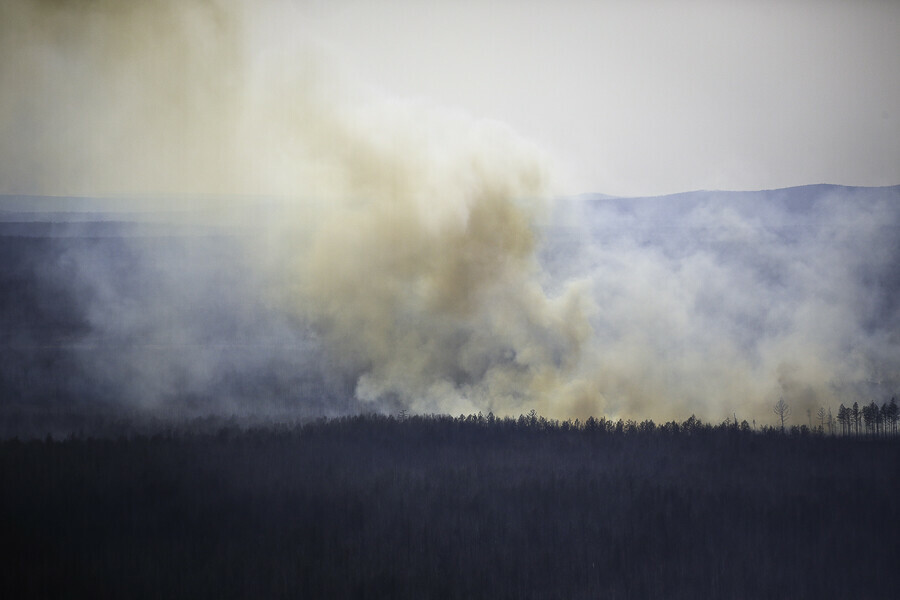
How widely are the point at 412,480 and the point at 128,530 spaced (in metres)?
5.61

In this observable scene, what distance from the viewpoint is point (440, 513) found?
13.8 meters

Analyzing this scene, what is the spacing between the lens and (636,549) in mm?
12945

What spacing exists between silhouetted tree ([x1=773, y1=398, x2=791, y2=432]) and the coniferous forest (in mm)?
1754

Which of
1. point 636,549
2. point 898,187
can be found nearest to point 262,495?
point 636,549

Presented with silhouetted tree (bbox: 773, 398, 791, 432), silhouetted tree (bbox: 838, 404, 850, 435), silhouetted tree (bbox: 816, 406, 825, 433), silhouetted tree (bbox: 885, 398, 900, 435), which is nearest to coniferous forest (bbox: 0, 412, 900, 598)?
silhouetted tree (bbox: 838, 404, 850, 435)

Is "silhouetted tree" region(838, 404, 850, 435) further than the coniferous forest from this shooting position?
Yes

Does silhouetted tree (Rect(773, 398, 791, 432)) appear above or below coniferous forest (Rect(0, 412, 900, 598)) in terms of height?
above

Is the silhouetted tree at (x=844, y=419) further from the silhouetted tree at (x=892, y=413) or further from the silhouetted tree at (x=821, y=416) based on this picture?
the silhouetted tree at (x=892, y=413)

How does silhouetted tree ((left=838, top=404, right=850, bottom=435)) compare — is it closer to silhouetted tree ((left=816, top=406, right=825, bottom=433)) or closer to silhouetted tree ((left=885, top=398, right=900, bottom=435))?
silhouetted tree ((left=816, top=406, right=825, bottom=433))

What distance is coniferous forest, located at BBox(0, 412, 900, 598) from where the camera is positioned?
38.9 feet

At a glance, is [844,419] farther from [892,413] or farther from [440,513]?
[440,513]

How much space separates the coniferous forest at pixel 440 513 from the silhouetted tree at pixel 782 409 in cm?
175

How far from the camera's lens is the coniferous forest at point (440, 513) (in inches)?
A: 467

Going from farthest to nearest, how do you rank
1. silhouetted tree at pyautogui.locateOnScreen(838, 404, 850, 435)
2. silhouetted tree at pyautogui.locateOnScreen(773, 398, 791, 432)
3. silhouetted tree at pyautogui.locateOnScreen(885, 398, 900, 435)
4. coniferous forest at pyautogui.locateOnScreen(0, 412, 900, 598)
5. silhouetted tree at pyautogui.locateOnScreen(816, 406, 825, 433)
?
silhouetted tree at pyautogui.locateOnScreen(773, 398, 791, 432) < silhouetted tree at pyautogui.locateOnScreen(816, 406, 825, 433) < silhouetted tree at pyautogui.locateOnScreen(838, 404, 850, 435) < silhouetted tree at pyautogui.locateOnScreen(885, 398, 900, 435) < coniferous forest at pyautogui.locateOnScreen(0, 412, 900, 598)
